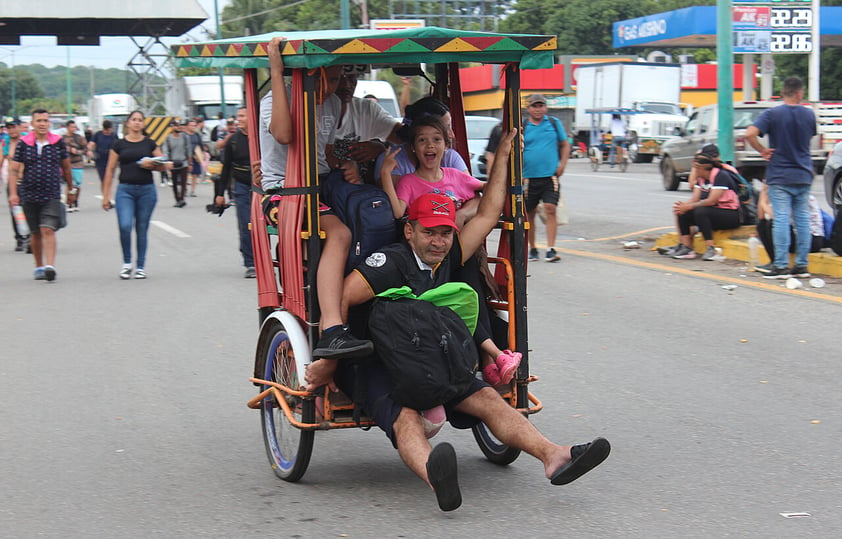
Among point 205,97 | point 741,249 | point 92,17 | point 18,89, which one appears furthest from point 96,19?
point 18,89

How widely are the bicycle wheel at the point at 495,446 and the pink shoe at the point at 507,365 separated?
0.23 meters

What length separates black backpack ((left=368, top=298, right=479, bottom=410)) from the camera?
485 cm

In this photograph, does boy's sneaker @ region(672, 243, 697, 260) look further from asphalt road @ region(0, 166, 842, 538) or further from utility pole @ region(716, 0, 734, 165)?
utility pole @ region(716, 0, 734, 165)

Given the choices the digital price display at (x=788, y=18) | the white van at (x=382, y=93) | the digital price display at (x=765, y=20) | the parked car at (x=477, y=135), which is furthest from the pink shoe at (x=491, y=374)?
the digital price display at (x=788, y=18)

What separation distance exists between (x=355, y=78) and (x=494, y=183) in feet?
3.48

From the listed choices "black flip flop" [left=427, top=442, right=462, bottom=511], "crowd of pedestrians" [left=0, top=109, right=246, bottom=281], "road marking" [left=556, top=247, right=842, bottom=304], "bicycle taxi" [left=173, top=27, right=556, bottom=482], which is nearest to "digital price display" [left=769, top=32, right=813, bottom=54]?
"road marking" [left=556, top=247, right=842, bottom=304]

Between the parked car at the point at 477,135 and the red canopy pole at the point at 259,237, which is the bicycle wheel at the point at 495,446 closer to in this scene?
the red canopy pole at the point at 259,237

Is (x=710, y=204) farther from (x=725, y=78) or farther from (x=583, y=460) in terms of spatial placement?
(x=583, y=460)

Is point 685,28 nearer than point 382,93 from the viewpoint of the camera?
No

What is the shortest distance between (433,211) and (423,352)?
2.28ft

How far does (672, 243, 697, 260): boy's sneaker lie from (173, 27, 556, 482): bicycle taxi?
7.87m

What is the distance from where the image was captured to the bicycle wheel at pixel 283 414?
530 cm

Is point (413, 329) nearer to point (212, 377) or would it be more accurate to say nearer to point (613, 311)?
point (212, 377)

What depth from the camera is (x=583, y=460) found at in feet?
15.5
